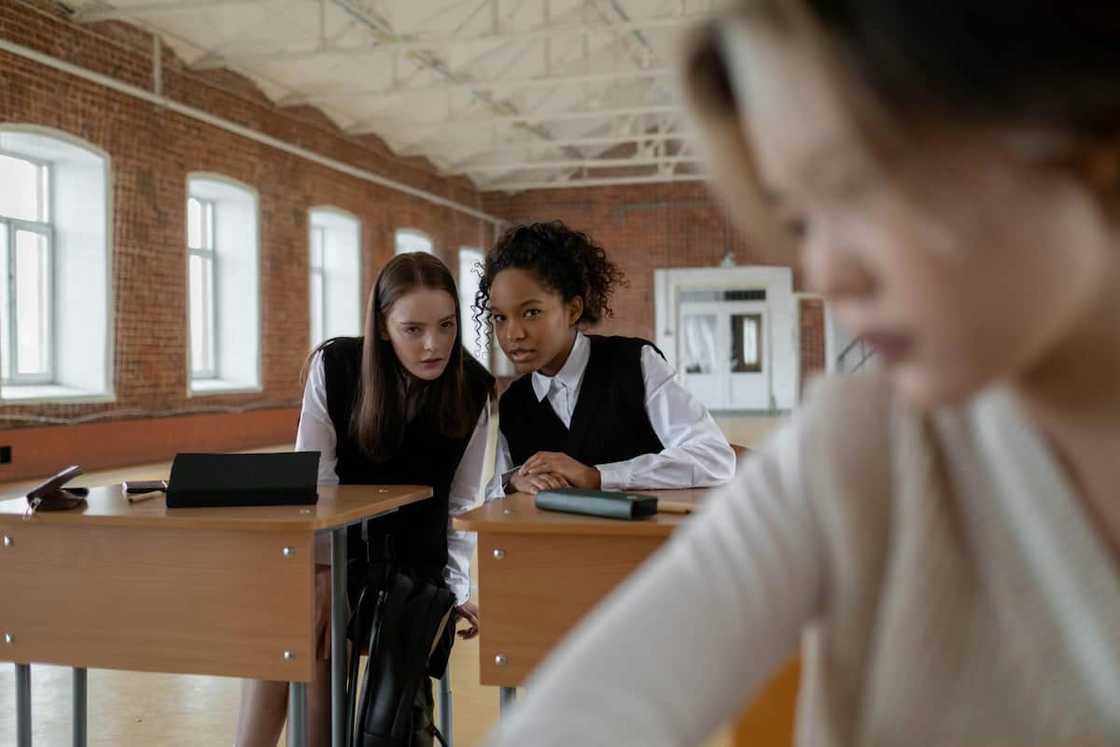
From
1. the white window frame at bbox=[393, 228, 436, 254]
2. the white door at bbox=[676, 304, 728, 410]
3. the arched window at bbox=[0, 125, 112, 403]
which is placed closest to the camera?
the arched window at bbox=[0, 125, 112, 403]

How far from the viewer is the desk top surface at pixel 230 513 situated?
2.08 meters

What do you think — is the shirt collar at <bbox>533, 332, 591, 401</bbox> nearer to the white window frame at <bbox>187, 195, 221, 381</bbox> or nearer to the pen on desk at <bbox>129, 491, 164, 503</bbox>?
the pen on desk at <bbox>129, 491, 164, 503</bbox>

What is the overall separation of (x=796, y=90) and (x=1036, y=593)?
26cm

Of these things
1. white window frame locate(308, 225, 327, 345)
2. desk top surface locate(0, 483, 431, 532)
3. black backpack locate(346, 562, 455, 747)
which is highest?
white window frame locate(308, 225, 327, 345)

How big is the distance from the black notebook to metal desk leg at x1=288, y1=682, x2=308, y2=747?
0.38 metres

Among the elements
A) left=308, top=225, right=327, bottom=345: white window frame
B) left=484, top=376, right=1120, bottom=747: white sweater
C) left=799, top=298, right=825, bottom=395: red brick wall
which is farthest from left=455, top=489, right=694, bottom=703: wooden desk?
left=799, top=298, right=825, bottom=395: red brick wall

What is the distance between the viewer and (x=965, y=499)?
1.70 ft

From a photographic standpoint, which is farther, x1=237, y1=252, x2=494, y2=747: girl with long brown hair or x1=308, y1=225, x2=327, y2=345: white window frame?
x1=308, y1=225, x2=327, y2=345: white window frame

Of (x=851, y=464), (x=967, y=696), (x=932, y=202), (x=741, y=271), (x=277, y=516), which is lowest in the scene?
(x=277, y=516)

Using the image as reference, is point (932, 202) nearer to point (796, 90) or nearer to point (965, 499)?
point (796, 90)

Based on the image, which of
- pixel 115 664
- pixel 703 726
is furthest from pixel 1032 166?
pixel 115 664

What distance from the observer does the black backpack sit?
221 cm

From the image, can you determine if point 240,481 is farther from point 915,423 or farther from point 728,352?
point 728,352

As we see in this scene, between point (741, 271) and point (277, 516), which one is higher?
point (741, 271)
